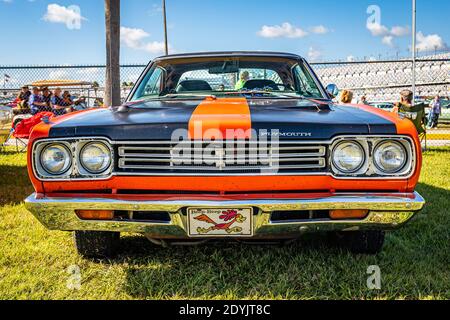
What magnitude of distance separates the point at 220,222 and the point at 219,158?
0.31 metres

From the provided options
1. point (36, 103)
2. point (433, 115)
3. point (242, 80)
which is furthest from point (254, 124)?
point (433, 115)

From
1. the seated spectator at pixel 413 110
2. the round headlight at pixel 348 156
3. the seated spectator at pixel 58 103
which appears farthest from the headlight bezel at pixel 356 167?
the seated spectator at pixel 58 103

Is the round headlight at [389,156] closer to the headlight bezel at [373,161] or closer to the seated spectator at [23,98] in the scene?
the headlight bezel at [373,161]


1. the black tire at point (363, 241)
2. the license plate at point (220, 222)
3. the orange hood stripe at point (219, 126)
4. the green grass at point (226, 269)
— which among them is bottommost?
the green grass at point (226, 269)

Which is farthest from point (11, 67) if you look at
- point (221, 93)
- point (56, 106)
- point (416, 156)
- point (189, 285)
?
point (416, 156)

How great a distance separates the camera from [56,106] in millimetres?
9320

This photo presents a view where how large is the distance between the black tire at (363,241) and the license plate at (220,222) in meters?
0.88

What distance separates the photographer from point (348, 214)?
6.86 feet

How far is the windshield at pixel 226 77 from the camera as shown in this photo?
3.20 meters

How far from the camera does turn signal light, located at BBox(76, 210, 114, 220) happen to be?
6.81 ft

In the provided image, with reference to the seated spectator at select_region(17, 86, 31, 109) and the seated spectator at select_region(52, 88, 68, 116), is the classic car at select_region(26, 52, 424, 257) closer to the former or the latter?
the seated spectator at select_region(52, 88, 68, 116)

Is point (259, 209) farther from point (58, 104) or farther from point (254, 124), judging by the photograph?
point (58, 104)
